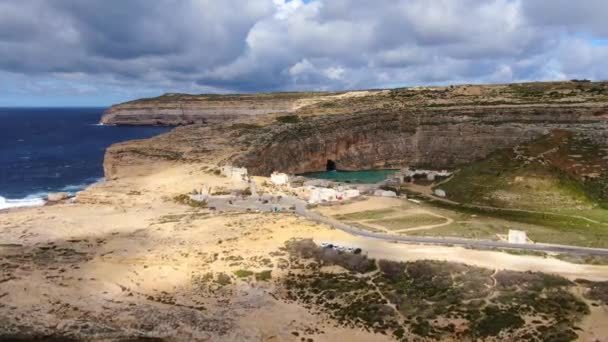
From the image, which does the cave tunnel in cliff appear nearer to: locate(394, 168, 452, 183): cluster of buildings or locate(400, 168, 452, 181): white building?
locate(400, 168, 452, 181): white building

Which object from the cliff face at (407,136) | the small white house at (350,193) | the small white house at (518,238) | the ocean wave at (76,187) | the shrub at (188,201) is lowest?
the ocean wave at (76,187)

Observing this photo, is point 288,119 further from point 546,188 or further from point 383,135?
point 546,188

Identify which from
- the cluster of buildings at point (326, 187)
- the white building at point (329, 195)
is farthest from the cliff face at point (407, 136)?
the white building at point (329, 195)

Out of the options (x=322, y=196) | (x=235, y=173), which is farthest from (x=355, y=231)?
(x=235, y=173)

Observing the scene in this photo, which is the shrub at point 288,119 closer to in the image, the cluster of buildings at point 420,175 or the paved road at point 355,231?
the cluster of buildings at point 420,175

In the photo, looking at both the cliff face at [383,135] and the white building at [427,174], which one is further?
the cliff face at [383,135]

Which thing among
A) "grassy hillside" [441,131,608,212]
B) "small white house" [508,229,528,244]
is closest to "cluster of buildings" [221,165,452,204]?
"grassy hillside" [441,131,608,212]
